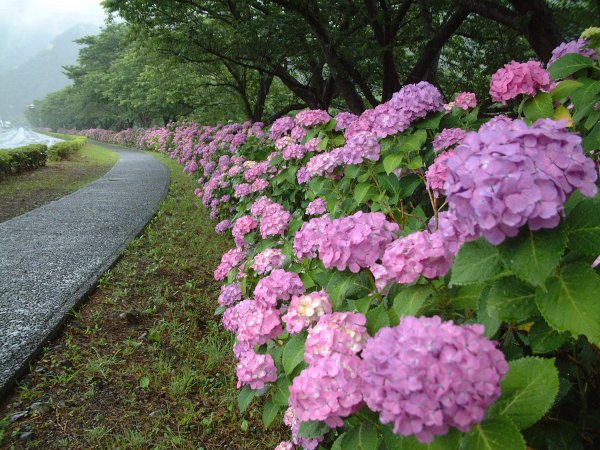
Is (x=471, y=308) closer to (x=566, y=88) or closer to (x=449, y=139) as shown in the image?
(x=566, y=88)

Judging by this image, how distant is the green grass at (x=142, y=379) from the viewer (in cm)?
229

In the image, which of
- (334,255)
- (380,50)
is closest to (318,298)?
(334,255)

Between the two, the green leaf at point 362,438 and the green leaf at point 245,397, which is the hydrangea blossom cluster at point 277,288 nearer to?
the green leaf at point 245,397

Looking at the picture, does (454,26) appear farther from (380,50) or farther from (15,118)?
(15,118)

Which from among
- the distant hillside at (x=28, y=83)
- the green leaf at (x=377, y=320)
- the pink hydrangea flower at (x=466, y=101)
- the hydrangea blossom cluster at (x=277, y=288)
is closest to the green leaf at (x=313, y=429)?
the green leaf at (x=377, y=320)

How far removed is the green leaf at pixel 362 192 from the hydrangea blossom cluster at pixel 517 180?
1.53 metres

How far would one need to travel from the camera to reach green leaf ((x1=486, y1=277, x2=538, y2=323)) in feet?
2.73

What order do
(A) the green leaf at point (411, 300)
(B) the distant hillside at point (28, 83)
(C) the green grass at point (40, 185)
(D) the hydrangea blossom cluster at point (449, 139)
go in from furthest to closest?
1. (B) the distant hillside at point (28, 83)
2. (C) the green grass at point (40, 185)
3. (D) the hydrangea blossom cluster at point (449, 139)
4. (A) the green leaf at point (411, 300)

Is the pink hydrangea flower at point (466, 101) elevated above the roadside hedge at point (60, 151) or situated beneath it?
elevated above

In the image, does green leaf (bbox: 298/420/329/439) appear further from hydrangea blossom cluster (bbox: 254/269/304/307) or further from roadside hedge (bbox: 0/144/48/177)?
roadside hedge (bbox: 0/144/48/177)

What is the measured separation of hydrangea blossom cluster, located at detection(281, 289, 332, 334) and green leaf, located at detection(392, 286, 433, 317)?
25 centimetres

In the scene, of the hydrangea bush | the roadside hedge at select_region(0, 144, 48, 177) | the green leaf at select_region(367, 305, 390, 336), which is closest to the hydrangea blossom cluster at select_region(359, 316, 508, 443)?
the hydrangea bush

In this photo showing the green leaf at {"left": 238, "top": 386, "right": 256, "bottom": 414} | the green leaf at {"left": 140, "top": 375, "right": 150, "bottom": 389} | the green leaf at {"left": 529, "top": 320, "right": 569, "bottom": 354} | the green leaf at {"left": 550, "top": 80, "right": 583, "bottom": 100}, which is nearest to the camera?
the green leaf at {"left": 529, "top": 320, "right": 569, "bottom": 354}

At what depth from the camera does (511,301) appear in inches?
33.1
